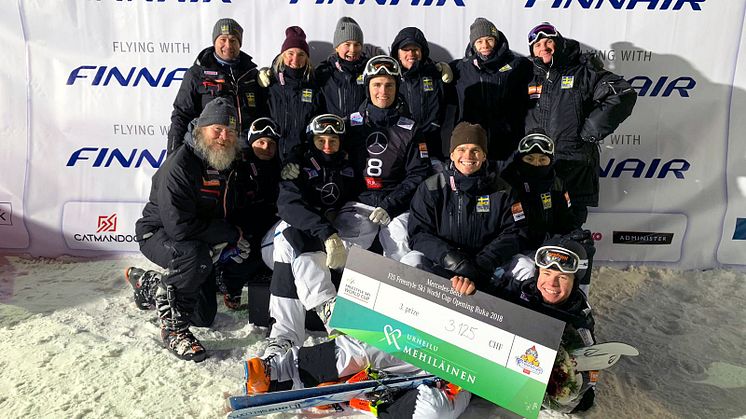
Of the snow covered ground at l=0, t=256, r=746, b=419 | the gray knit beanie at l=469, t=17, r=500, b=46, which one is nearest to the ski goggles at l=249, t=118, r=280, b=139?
the snow covered ground at l=0, t=256, r=746, b=419

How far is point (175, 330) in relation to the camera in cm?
351

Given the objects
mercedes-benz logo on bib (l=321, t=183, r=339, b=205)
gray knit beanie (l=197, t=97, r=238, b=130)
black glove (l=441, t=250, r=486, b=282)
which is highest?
gray knit beanie (l=197, t=97, r=238, b=130)

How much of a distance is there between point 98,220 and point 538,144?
3857 millimetres

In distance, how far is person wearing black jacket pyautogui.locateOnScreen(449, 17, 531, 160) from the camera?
416 cm

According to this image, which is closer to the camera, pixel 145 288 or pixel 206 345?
pixel 206 345

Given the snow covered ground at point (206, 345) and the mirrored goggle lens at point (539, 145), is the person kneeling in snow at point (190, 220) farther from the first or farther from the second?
the mirrored goggle lens at point (539, 145)

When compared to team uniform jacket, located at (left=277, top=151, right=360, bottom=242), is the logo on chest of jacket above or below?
above

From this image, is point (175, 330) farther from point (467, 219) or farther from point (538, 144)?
point (538, 144)

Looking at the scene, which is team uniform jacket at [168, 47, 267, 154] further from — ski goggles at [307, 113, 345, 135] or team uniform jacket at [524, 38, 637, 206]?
team uniform jacket at [524, 38, 637, 206]

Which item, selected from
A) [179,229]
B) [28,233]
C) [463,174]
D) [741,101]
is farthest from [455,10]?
[28,233]

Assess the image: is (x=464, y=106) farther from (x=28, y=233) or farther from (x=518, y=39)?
(x=28, y=233)

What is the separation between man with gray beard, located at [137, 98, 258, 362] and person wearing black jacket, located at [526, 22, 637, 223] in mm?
2265

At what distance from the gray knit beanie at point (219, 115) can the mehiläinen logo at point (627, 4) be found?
259cm

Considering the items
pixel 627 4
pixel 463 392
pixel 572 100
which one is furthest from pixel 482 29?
pixel 463 392
